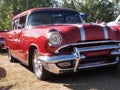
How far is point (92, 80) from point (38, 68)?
1.26 meters

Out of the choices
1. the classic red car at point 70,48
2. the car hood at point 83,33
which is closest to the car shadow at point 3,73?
the classic red car at point 70,48

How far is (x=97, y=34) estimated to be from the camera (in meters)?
6.84

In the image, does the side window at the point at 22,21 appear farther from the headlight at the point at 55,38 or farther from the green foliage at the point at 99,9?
the green foliage at the point at 99,9

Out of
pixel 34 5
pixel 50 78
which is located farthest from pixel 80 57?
pixel 34 5

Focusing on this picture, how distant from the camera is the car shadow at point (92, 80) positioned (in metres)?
6.51

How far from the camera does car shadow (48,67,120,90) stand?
6507mm

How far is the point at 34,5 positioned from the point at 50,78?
125 ft

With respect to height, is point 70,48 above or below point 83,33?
below

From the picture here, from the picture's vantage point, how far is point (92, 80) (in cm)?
703

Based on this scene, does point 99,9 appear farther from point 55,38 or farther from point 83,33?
point 55,38

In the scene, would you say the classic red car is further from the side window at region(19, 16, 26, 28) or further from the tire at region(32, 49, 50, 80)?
the side window at region(19, 16, 26, 28)

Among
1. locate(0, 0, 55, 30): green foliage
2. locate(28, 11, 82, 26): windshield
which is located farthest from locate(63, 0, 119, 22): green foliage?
locate(28, 11, 82, 26): windshield

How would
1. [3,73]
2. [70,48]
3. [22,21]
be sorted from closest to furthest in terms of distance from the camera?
[70,48] < [3,73] < [22,21]

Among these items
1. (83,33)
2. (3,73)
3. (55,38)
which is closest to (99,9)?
(3,73)
